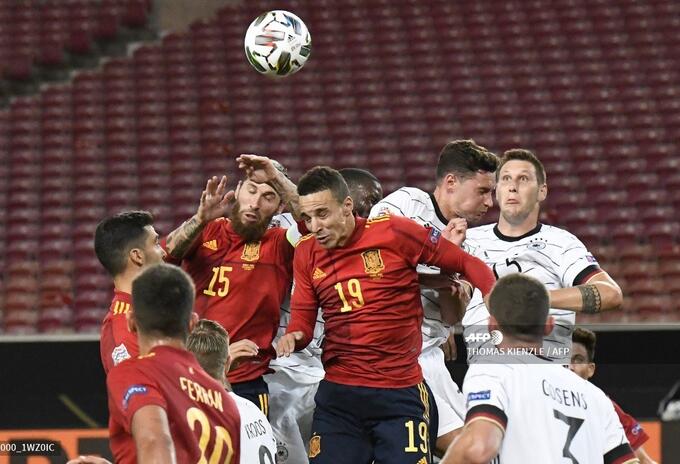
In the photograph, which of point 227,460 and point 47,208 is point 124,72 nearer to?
point 47,208

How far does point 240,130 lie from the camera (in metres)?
14.4

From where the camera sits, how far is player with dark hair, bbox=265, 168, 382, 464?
548 cm

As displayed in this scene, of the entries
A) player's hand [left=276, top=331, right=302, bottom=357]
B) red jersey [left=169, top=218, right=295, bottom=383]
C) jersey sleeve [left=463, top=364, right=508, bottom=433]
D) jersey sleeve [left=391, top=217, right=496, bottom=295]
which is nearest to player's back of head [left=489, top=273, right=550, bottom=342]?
jersey sleeve [left=463, top=364, right=508, bottom=433]

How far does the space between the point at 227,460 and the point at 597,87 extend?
1245cm

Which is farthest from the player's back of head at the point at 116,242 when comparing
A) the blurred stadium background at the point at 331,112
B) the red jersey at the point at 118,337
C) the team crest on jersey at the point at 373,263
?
the blurred stadium background at the point at 331,112

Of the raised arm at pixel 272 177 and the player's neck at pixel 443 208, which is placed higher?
the raised arm at pixel 272 177

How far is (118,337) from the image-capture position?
401cm

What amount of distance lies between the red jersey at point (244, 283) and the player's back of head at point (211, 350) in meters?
1.19

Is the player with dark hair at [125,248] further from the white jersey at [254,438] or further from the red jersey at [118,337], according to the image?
the white jersey at [254,438]

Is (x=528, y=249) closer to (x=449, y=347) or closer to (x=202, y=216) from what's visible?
(x=449, y=347)

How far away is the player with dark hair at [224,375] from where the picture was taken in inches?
148

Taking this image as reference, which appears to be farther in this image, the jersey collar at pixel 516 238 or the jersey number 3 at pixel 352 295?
the jersey collar at pixel 516 238

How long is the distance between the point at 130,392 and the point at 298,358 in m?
2.77

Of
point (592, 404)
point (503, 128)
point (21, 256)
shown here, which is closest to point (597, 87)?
point (503, 128)
